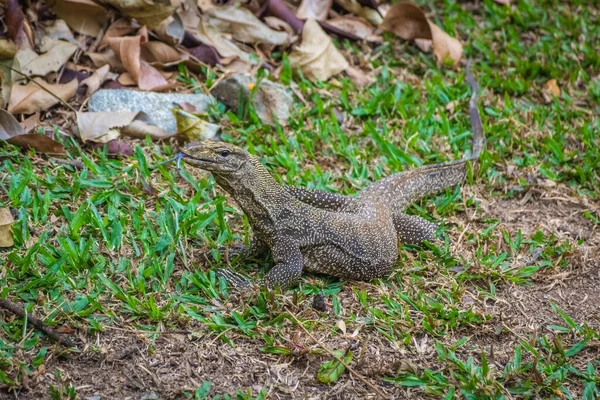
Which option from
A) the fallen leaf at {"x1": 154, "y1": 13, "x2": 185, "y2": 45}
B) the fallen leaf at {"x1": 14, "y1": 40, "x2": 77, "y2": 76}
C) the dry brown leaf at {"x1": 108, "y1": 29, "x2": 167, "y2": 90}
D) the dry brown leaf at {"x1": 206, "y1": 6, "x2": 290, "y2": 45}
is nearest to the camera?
the fallen leaf at {"x1": 14, "y1": 40, "x2": 77, "y2": 76}

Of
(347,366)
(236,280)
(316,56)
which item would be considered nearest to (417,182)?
(236,280)

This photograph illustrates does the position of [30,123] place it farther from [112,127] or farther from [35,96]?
[112,127]

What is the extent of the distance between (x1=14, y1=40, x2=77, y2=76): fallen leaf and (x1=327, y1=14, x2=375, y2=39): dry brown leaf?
314cm

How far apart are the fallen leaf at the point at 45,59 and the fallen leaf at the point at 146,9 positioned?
0.62 meters

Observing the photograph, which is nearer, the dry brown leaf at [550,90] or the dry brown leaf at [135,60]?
the dry brown leaf at [135,60]

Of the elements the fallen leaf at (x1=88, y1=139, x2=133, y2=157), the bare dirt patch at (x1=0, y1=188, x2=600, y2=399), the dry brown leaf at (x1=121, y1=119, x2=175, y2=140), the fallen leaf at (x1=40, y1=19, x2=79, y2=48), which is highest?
the fallen leaf at (x1=40, y1=19, x2=79, y2=48)

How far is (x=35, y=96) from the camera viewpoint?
6445mm

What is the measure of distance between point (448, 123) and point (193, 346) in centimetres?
406

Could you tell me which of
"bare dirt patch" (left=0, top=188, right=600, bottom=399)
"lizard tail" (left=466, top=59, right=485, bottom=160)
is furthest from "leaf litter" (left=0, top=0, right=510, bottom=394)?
"bare dirt patch" (left=0, top=188, right=600, bottom=399)

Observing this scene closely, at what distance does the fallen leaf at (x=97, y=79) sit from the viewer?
6.87m

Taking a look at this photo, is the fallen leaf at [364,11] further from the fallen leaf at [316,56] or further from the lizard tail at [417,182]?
the lizard tail at [417,182]

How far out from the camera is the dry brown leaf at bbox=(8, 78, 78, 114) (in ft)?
20.7

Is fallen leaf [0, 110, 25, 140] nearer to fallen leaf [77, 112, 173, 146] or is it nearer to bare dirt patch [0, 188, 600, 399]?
fallen leaf [77, 112, 173, 146]

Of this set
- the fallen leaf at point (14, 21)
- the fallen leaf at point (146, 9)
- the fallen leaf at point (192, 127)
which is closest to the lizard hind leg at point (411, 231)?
the fallen leaf at point (192, 127)
